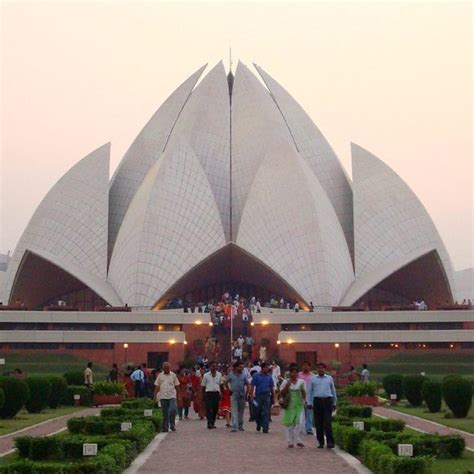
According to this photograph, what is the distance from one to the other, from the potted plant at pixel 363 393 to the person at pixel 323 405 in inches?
267

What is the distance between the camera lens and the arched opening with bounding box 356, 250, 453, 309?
38625 millimetres

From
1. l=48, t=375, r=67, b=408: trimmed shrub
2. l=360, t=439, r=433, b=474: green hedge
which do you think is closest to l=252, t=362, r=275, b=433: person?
l=360, t=439, r=433, b=474: green hedge

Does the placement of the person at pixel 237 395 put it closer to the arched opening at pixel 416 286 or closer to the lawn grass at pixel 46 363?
the lawn grass at pixel 46 363

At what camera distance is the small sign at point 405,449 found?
8.56 metres

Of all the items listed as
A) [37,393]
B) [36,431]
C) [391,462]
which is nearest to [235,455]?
[391,462]

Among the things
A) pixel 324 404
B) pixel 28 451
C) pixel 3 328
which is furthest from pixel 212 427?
pixel 3 328

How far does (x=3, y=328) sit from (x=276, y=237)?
10.4 meters

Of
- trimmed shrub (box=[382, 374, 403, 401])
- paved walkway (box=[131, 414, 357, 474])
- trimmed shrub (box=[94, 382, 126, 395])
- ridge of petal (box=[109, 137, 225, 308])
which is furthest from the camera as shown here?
ridge of petal (box=[109, 137, 225, 308])

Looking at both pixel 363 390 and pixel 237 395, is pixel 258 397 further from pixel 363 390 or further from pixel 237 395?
pixel 363 390

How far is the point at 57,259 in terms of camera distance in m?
37.4

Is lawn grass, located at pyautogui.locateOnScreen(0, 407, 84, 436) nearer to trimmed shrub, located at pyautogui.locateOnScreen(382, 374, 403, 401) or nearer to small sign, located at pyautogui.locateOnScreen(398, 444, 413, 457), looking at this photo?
small sign, located at pyautogui.locateOnScreen(398, 444, 413, 457)

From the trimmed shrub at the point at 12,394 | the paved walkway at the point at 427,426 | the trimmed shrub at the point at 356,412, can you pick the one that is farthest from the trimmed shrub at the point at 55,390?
the trimmed shrub at the point at 356,412

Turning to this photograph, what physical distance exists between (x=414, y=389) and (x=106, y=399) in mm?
5763

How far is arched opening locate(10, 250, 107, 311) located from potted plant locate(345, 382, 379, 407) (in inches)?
825
